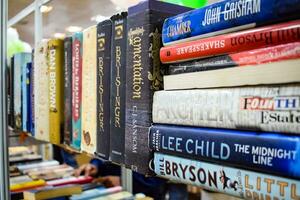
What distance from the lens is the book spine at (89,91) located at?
0.81 meters

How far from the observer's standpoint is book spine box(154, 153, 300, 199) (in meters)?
0.41

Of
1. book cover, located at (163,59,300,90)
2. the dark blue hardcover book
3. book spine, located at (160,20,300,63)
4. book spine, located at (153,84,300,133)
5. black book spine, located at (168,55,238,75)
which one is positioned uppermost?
book spine, located at (160,20,300,63)

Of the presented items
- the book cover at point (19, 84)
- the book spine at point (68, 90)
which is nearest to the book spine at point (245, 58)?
the book spine at point (68, 90)

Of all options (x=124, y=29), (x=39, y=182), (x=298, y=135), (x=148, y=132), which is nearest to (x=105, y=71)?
(x=124, y=29)

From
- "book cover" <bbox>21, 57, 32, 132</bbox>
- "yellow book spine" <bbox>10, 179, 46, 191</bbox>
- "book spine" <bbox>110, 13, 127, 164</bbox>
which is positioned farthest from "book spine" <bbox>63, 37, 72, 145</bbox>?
"yellow book spine" <bbox>10, 179, 46, 191</bbox>

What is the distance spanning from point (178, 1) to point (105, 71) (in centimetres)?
22

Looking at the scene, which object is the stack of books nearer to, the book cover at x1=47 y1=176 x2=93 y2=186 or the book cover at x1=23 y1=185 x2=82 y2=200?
the book cover at x1=23 y1=185 x2=82 y2=200

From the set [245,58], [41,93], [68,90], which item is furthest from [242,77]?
[41,93]

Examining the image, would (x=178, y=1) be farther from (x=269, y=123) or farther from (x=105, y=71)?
(x=269, y=123)

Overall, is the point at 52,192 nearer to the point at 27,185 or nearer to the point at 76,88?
the point at 27,185

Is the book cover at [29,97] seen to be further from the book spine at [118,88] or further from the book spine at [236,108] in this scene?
the book spine at [236,108]

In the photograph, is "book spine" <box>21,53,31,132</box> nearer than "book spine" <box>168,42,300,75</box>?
No

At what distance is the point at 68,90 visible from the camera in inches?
37.7

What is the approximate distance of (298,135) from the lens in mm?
386
